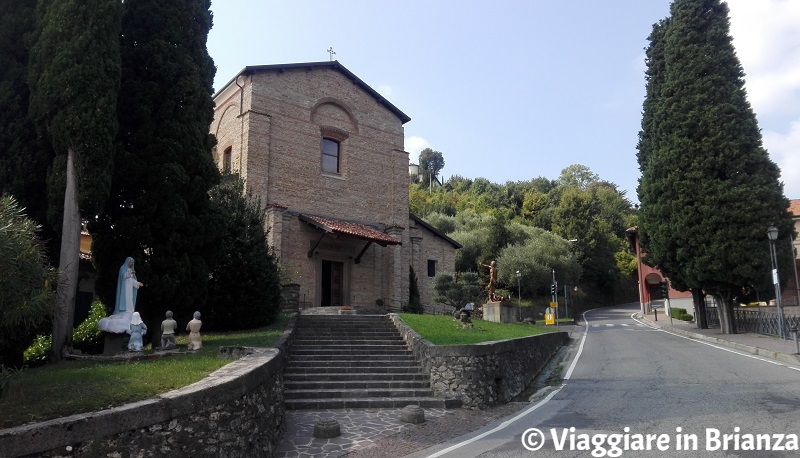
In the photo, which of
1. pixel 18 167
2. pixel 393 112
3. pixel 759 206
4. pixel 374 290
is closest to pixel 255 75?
pixel 393 112

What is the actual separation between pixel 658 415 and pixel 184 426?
23.4 feet

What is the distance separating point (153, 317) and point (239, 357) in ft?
12.4

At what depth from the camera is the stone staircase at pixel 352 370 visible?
10.4 meters

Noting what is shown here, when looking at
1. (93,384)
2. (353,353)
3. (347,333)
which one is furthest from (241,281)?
(93,384)

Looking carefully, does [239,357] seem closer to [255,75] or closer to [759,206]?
[255,75]

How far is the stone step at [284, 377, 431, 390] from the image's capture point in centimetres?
1079

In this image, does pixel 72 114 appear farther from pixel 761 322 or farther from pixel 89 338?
pixel 761 322

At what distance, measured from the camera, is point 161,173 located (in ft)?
36.4

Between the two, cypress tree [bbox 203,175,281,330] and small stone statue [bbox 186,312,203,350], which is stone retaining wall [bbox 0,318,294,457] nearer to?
small stone statue [bbox 186,312,203,350]

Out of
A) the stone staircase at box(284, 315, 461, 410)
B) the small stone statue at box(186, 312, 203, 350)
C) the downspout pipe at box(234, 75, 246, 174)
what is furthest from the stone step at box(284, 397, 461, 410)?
the downspout pipe at box(234, 75, 246, 174)

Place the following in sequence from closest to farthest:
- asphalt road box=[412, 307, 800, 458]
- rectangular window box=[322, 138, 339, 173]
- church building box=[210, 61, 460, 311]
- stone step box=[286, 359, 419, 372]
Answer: asphalt road box=[412, 307, 800, 458]
stone step box=[286, 359, 419, 372]
church building box=[210, 61, 460, 311]
rectangular window box=[322, 138, 339, 173]

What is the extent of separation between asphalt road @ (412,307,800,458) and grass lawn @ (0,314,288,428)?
3473 mm

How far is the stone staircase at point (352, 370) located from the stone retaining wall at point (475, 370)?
10.7 inches

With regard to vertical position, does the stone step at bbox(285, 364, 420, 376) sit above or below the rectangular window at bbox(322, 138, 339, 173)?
below
